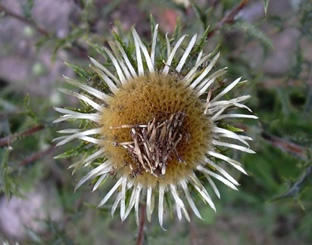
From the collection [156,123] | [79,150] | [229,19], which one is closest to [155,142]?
[156,123]

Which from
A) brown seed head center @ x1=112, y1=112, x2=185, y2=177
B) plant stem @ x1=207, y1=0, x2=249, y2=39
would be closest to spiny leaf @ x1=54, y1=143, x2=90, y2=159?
brown seed head center @ x1=112, y1=112, x2=185, y2=177

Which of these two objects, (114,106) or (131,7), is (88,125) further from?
(131,7)

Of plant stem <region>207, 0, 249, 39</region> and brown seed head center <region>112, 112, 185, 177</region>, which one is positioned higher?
plant stem <region>207, 0, 249, 39</region>

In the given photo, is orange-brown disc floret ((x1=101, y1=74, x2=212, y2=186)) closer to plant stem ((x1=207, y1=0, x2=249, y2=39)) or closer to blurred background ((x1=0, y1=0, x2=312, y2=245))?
plant stem ((x1=207, y1=0, x2=249, y2=39))

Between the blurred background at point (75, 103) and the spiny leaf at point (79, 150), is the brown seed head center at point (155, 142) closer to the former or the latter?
the spiny leaf at point (79, 150)

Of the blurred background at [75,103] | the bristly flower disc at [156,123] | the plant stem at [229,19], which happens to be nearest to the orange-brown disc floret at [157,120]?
the bristly flower disc at [156,123]

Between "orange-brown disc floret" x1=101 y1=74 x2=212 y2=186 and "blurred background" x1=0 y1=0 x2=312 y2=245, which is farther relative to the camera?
"blurred background" x1=0 y1=0 x2=312 y2=245

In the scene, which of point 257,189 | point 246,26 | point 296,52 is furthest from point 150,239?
point 257,189

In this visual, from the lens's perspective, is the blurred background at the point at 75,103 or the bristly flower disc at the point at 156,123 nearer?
the bristly flower disc at the point at 156,123
